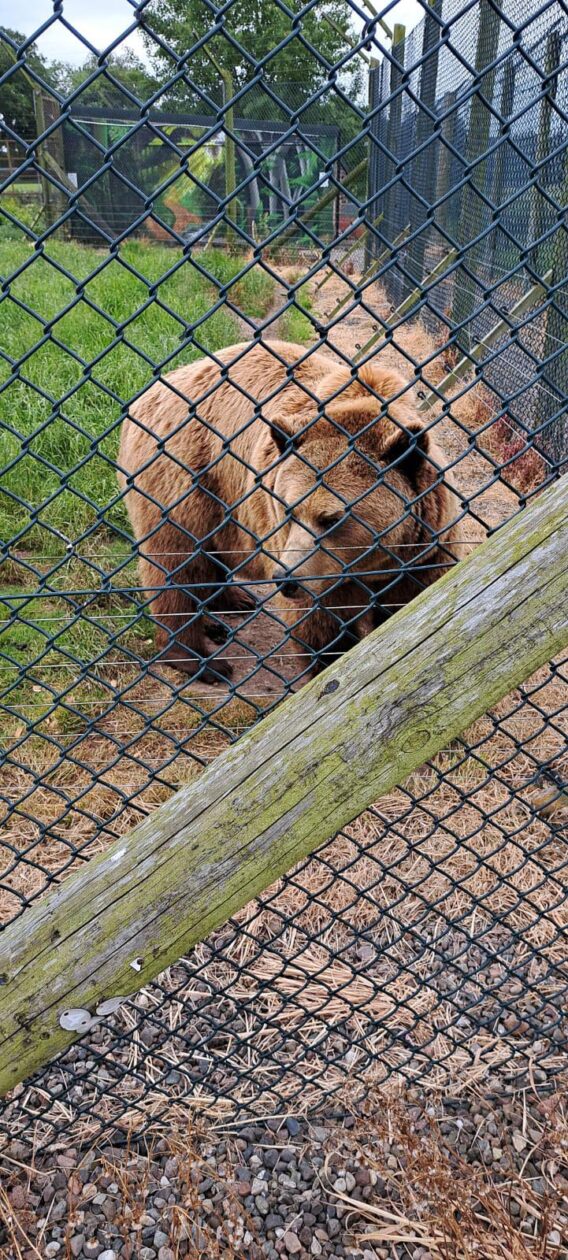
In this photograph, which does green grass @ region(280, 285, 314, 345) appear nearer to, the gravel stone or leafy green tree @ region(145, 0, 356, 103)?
leafy green tree @ region(145, 0, 356, 103)

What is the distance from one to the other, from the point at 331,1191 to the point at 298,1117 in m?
0.21

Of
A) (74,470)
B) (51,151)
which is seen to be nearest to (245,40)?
(51,151)

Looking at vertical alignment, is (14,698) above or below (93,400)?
below

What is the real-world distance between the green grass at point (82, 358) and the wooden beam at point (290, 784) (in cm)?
182

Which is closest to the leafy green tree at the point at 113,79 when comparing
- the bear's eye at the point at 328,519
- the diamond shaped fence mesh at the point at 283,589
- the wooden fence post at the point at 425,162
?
the diamond shaped fence mesh at the point at 283,589

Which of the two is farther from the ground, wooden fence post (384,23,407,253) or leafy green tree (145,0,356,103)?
leafy green tree (145,0,356,103)

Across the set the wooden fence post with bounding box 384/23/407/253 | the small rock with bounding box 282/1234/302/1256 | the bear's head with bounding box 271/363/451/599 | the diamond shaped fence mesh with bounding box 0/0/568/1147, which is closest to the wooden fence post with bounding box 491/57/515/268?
the diamond shaped fence mesh with bounding box 0/0/568/1147

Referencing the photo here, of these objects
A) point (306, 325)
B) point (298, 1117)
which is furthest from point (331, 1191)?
point (306, 325)

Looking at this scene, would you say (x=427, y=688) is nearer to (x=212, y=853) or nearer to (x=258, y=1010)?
(x=212, y=853)

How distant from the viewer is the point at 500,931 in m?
2.85

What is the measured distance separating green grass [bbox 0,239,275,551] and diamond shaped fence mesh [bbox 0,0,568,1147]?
5 cm

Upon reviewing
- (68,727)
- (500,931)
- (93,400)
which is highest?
(93,400)

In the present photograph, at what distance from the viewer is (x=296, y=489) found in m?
3.42

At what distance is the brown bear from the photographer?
3.01 metres
